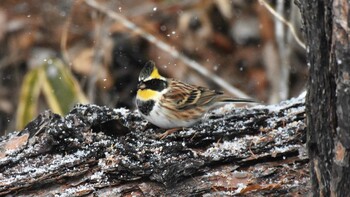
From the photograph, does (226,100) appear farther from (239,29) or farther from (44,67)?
(239,29)

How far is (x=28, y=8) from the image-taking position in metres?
8.18

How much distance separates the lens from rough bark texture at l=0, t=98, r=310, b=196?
3.66m

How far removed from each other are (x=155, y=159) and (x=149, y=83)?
108 cm

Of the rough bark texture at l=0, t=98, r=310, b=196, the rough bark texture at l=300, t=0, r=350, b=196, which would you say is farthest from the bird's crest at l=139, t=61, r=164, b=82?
the rough bark texture at l=300, t=0, r=350, b=196

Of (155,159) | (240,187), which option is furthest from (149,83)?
(240,187)

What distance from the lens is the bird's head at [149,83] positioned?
4.68m

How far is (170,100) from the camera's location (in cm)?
487

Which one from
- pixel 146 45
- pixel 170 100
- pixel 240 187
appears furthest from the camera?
pixel 146 45

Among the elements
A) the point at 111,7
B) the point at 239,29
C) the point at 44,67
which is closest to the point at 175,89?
the point at 44,67

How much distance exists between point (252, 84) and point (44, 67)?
7.57 feet

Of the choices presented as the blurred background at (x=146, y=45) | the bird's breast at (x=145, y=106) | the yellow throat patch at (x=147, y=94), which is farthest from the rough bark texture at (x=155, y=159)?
the blurred background at (x=146, y=45)

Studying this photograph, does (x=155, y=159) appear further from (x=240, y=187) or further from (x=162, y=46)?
(x=162, y=46)

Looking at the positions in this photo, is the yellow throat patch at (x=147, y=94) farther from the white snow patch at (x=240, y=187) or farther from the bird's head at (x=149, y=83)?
the white snow patch at (x=240, y=187)

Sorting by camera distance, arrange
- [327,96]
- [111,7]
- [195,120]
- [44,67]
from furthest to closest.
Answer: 1. [111,7]
2. [44,67]
3. [195,120]
4. [327,96]
